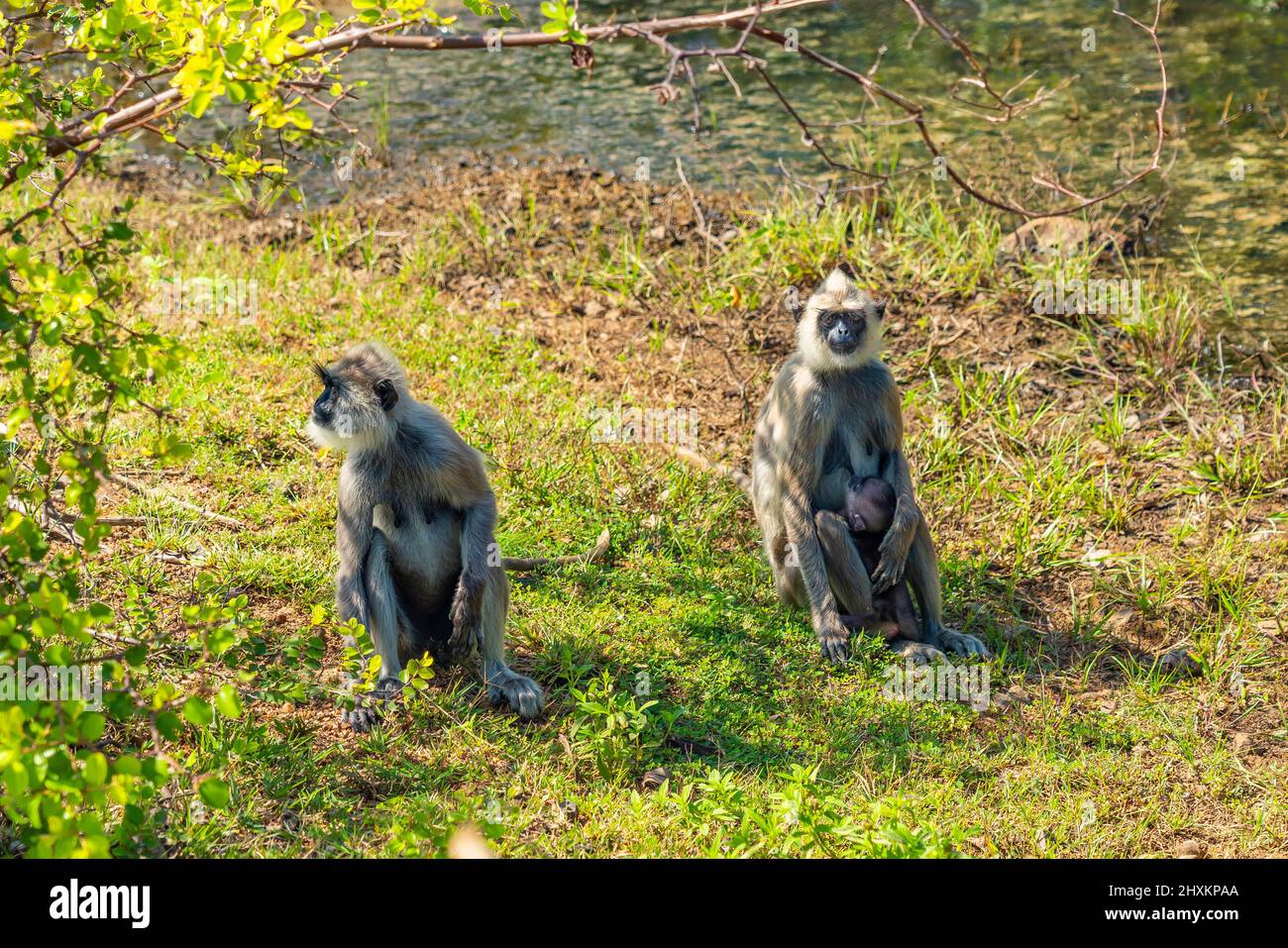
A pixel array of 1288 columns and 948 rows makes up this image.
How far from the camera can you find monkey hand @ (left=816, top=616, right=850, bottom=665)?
19.6ft

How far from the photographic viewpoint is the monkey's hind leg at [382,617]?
534cm

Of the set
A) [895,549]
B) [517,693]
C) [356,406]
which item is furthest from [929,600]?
[356,406]

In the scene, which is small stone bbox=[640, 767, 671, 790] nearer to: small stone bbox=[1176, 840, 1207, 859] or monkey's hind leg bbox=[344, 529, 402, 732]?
monkey's hind leg bbox=[344, 529, 402, 732]

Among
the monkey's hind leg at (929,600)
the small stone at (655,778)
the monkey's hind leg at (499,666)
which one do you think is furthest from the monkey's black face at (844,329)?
the small stone at (655,778)

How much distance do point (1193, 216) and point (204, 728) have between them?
8.28 metres

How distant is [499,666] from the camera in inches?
217

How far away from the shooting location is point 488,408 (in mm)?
7629

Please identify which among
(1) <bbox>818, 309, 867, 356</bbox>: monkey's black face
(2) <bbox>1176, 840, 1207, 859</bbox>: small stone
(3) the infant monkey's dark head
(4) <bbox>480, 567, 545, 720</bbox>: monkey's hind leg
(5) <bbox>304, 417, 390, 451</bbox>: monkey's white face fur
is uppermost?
(1) <bbox>818, 309, 867, 356</bbox>: monkey's black face

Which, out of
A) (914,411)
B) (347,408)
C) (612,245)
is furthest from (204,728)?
(612,245)

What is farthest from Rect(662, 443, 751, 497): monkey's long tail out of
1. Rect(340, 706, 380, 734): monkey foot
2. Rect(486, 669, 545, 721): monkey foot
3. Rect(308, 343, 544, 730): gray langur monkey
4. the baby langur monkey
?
Rect(340, 706, 380, 734): monkey foot

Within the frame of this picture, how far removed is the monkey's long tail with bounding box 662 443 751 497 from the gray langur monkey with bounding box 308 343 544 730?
186cm

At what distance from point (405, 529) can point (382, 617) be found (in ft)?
1.30

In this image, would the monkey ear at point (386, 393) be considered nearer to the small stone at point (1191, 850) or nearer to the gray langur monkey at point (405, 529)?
the gray langur monkey at point (405, 529)

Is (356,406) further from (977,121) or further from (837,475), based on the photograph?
(977,121)
